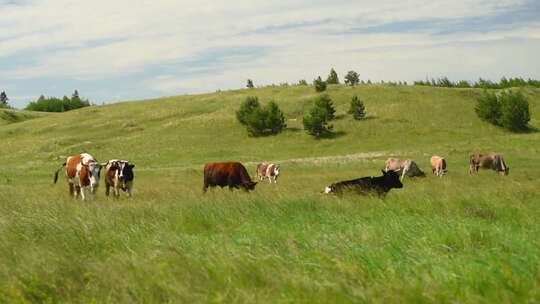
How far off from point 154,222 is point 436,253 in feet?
14.3

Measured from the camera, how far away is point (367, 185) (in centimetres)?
1667

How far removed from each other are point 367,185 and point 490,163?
2246 cm

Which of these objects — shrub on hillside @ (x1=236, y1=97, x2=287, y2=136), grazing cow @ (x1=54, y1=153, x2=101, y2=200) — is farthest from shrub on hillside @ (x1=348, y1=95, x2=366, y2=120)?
grazing cow @ (x1=54, y1=153, x2=101, y2=200)

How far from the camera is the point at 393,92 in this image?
94812mm

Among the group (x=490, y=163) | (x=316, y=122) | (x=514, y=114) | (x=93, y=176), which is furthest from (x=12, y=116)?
(x=93, y=176)

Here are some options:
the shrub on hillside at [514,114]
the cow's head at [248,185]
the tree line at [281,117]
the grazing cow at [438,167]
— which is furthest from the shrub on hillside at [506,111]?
the cow's head at [248,185]

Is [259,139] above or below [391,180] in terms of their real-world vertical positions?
below

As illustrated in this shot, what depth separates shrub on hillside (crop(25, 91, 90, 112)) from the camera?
536ft

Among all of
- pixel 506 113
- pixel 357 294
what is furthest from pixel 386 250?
pixel 506 113

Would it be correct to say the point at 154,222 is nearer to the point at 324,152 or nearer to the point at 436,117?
the point at 324,152

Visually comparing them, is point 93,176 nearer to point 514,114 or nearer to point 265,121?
point 265,121

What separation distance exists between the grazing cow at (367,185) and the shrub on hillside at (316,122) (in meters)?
53.1

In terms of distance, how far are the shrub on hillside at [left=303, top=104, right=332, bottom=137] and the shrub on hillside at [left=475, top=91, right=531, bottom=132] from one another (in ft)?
60.2

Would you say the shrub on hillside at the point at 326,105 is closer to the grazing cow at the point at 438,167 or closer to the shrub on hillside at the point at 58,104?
the grazing cow at the point at 438,167
